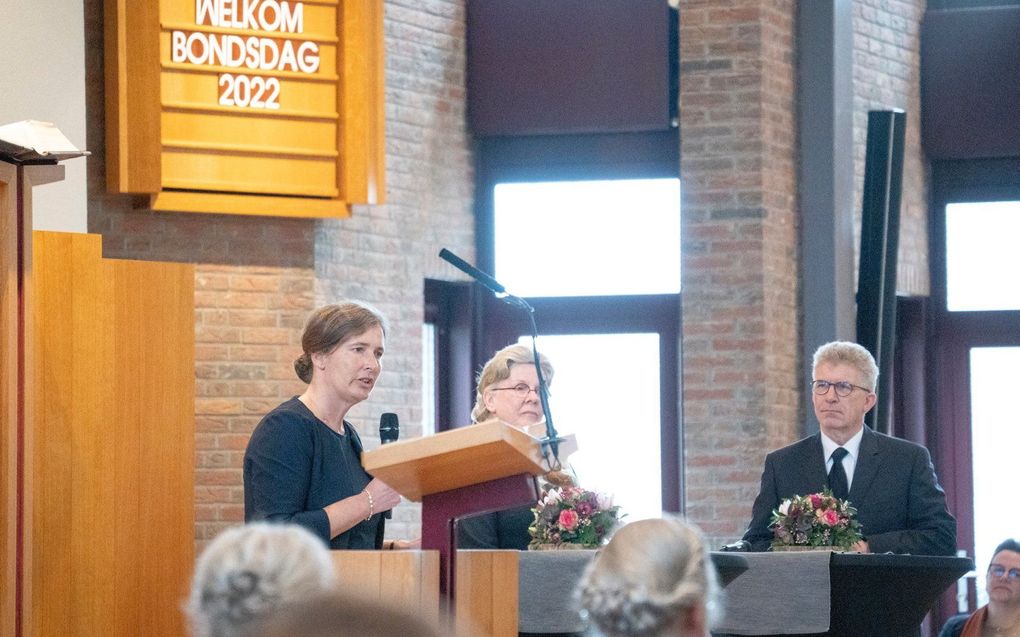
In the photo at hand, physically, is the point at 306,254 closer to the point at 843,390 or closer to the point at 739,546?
the point at 843,390

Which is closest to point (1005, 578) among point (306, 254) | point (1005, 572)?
point (1005, 572)

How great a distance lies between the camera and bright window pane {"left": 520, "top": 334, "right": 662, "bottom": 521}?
8.92 metres

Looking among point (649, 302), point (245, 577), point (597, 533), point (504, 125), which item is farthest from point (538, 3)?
point (245, 577)

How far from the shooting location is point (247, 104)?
743 cm

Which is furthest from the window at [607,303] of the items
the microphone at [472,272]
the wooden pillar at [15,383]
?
the microphone at [472,272]

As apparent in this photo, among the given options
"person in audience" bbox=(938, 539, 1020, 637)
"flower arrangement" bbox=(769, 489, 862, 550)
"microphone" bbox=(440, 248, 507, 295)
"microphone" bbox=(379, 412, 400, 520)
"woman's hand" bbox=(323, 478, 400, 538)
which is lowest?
"person in audience" bbox=(938, 539, 1020, 637)

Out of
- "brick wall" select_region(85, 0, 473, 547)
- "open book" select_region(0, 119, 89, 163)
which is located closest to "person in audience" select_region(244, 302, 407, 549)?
"open book" select_region(0, 119, 89, 163)

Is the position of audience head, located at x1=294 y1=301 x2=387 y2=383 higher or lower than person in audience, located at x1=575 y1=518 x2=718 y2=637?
higher

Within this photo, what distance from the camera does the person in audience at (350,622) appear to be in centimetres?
103

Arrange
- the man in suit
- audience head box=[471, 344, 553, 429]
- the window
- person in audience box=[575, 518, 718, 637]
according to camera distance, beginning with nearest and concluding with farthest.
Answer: person in audience box=[575, 518, 718, 637] → audience head box=[471, 344, 553, 429] → the man in suit → the window

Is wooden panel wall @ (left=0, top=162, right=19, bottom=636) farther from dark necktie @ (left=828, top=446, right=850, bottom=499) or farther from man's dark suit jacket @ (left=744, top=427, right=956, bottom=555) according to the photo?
dark necktie @ (left=828, top=446, right=850, bottom=499)

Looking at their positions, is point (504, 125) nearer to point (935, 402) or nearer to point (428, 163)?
point (428, 163)

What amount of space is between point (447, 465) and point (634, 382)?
19.8 ft

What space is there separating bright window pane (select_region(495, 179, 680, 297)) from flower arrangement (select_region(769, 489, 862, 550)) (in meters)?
4.30
